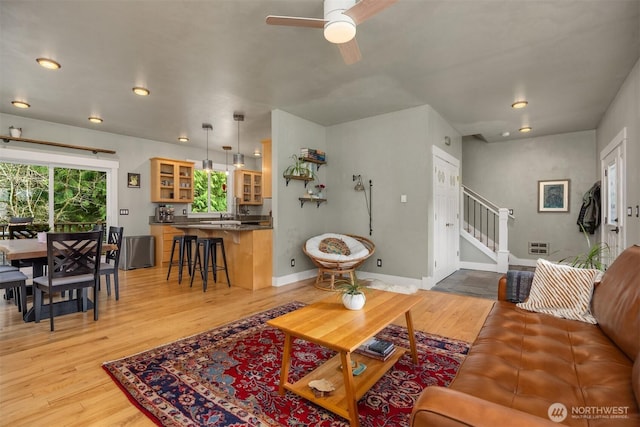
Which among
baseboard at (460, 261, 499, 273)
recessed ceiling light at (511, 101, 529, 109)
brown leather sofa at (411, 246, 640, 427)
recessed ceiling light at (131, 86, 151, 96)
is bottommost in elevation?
baseboard at (460, 261, 499, 273)

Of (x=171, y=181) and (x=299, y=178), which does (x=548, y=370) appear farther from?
(x=171, y=181)

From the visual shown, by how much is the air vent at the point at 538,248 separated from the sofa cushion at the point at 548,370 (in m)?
5.48

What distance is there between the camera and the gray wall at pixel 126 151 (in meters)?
5.33

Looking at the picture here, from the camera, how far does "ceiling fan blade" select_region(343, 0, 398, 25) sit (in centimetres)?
183

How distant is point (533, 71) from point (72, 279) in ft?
17.2

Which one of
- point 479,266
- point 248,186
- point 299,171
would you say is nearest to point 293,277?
point 299,171

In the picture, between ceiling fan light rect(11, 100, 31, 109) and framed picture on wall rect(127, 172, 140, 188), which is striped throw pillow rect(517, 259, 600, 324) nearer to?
ceiling fan light rect(11, 100, 31, 109)

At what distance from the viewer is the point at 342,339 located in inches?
63.6

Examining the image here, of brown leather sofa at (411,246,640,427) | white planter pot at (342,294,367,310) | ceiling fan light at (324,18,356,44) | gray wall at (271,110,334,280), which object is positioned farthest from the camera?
gray wall at (271,110,334,280)

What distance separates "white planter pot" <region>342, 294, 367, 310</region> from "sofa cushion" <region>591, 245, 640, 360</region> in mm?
1312

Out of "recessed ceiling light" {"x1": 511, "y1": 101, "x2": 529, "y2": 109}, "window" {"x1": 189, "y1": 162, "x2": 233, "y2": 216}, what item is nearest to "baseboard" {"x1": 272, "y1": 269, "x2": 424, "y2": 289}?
"recessed ceiling light" {"x1": 511, "y1": 101, "x2": 529, "y2": 109}

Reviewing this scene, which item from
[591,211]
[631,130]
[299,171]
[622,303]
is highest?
[631,130]

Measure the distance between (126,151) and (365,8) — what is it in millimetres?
6126

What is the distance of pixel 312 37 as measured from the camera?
2713 mm
